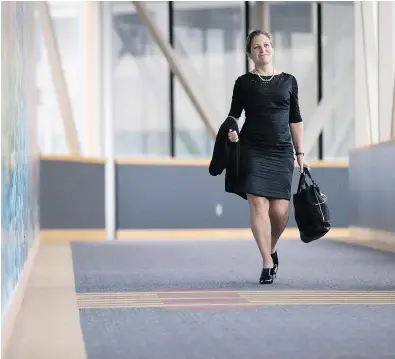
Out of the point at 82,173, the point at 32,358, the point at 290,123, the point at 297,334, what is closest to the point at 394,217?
the point at 290,123

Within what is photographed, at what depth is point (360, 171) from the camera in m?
12.4

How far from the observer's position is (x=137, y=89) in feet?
65.7

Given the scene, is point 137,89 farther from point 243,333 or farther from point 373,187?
point 243,333

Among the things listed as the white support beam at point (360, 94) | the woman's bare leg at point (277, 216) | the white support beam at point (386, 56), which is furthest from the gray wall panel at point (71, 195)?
the woman's bare leg at point (277, 216)

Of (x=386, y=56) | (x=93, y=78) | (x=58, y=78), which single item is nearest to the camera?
(x=386, y=56)

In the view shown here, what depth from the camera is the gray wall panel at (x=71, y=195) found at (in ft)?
44.1

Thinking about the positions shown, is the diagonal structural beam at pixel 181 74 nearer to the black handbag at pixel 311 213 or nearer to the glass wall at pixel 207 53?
the glass wall at pixel 207 53

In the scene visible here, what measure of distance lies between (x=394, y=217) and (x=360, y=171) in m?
1.84

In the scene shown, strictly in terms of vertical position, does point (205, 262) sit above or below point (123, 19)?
below

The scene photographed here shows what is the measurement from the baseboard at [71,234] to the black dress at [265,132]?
7.08 metres

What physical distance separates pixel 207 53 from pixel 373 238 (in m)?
9.82

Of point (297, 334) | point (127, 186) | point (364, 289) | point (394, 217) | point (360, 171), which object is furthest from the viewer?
point (127, 186)

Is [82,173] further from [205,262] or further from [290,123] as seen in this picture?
[290,123]

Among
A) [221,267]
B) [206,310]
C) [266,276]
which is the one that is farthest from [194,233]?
[206,310]
